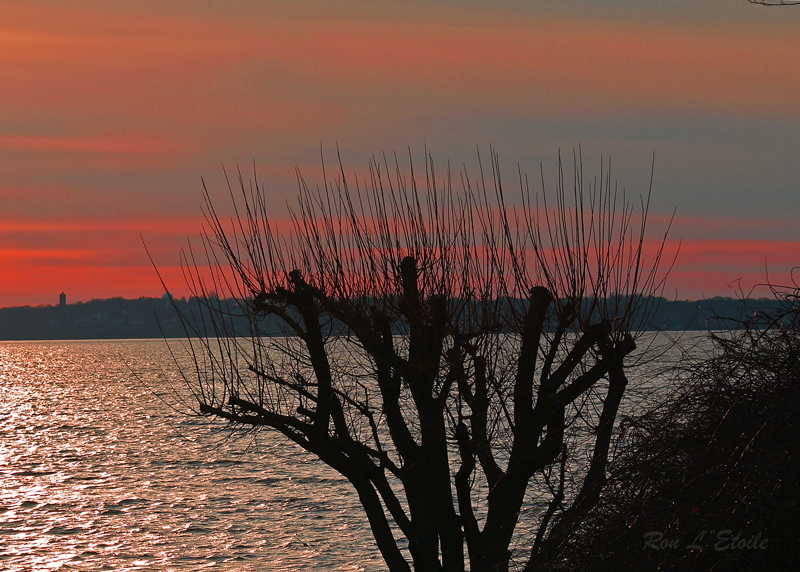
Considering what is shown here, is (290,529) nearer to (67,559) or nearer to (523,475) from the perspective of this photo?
(67,559)

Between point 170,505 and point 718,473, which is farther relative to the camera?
point 170,505

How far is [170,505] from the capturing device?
41.8 m

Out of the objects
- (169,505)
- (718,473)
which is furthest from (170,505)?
(718,473)

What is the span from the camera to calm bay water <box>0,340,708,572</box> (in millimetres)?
30766

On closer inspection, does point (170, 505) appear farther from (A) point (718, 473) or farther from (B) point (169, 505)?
(A) point (718, 473)

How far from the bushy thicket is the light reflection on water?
16.4 meters

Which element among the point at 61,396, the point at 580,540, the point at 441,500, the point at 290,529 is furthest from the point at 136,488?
the point at 61,396

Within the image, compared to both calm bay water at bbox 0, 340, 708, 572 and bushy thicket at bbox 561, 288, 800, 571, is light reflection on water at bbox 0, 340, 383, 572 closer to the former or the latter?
calm bay water at bbox 0, 340, 708, 572

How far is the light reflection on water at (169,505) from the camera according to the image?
1214 inches

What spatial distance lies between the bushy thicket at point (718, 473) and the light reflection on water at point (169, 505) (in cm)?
1643

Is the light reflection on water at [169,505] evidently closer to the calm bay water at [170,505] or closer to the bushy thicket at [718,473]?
the calm bay water at [170,505]

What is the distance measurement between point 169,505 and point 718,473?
38650mm

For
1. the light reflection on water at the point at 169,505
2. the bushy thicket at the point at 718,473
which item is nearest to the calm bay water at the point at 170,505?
the light reflection on water at the point at 169,505

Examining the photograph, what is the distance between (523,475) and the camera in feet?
41.1
